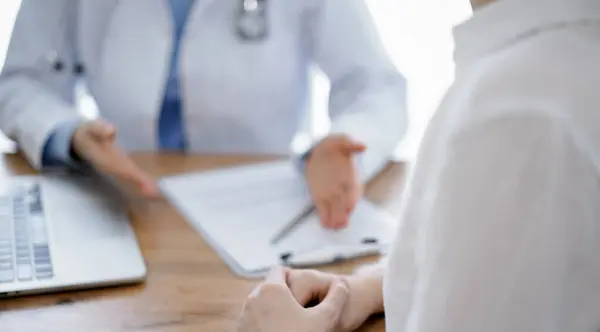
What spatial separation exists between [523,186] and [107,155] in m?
0.71

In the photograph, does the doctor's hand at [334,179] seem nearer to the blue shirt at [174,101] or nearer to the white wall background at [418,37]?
the blue shirt at [174,101]

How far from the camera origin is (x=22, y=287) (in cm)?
80

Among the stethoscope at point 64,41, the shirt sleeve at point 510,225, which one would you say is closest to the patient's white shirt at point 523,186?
the shirt sleeve at point 510,225

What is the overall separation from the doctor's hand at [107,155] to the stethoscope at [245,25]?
0.28 metres

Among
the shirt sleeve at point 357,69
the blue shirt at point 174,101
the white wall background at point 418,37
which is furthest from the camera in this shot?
the white wall background at point 418,37

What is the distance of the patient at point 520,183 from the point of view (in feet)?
1.51

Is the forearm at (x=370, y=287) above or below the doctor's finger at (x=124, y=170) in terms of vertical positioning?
below

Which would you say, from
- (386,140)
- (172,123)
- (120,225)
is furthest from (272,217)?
(172,123)

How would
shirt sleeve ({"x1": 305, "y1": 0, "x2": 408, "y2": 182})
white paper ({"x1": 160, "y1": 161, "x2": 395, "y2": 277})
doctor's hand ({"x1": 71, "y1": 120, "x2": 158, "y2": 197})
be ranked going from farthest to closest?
shirt sleeve ({"x1": 305, "y1": 0, "x2": 408, "y2": 182})
doctor's hand ({"x1": 71, "y1": 120, "x2": 158, "y2": 197})
white paper ({"x1": 160, "y1": 161, "x2": 395, "y2": 277})

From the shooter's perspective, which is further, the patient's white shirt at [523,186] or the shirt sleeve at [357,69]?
the shirt sleeve at [357,69]

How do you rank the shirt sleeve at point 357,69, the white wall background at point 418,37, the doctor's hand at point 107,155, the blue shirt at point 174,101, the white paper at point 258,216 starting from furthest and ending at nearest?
the white wall background at point 418,37 < the blue shirt at point 174,101 < the shirt sleeve at point 357,69 < the doctor's hand at point 107,155 < the white paper at point 258,216

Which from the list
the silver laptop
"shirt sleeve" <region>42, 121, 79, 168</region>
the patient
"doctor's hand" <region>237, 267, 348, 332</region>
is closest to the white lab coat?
"shirt sleeve" <region>42, 121, 79, 168</region>

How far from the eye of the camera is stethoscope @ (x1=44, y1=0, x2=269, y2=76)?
131cm

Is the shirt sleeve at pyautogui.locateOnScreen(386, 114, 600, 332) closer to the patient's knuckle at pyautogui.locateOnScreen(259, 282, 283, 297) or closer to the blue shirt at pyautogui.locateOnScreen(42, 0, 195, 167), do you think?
the patient's knuckle at pyautogui.locateOnScreen(259, 282, 283, 297)
